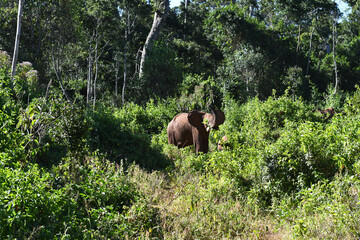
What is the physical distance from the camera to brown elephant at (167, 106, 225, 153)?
8977 mm

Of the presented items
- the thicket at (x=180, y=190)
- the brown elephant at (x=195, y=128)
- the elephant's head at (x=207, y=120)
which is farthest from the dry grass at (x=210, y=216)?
the brown elephant at (x=195, y=128)

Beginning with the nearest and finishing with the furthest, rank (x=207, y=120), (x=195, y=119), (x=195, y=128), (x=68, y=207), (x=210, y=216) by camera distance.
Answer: (x=68, y=207) < (x=210, y=216) < (x=207, y=120) < (x=195, y=119) < (x=195, y=128)

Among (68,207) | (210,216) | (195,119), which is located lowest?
(210,216)

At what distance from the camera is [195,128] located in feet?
31.6

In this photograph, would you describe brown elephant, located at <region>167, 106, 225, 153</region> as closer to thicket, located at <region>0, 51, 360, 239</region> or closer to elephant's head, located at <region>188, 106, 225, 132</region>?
elephant's head, located at <region>188, 106, 225, 132</region>

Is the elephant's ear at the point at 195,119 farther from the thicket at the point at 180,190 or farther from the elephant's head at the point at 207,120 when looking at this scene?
the thicket at the point at 180,190

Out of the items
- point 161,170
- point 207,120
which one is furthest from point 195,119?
point 161,170

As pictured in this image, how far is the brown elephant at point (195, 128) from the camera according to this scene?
353 inches

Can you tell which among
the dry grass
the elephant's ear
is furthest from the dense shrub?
the elephant's ear

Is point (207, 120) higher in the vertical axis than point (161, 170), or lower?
higher

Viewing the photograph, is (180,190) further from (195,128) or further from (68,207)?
(195,128)

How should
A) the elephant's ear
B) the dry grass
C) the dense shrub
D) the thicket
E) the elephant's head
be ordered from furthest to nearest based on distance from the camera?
the elephant's ear, the elephant's head, the dry grass, the thicket, the dense shrub

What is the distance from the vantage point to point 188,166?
871 centimetres

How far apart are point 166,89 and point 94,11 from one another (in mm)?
6672
